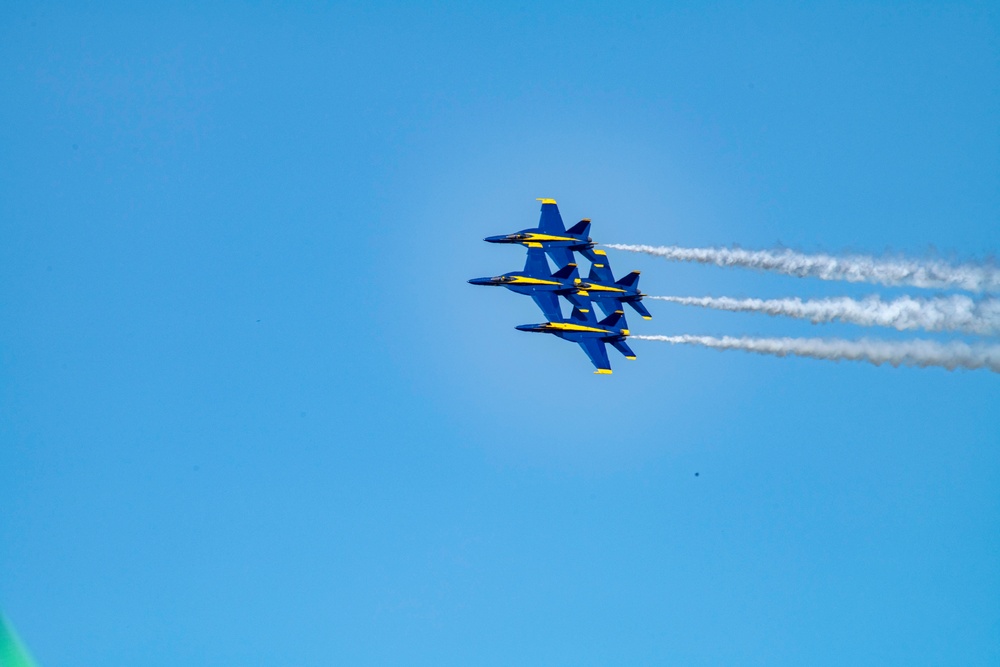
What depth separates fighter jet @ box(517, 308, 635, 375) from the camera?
322 ft

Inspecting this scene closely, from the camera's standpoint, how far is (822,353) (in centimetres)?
8794

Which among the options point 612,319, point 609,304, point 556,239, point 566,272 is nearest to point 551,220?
point 556,239

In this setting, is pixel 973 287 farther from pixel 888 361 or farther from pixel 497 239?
pixel 497 239

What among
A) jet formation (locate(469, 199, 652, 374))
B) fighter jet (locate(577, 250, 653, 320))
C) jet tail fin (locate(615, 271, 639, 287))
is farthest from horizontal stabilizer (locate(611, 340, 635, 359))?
jet tail fin (locate(615, 271, 639, 287))

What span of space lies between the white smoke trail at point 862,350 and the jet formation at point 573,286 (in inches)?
111

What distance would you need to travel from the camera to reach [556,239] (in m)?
103

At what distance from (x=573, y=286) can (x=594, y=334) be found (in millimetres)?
4129

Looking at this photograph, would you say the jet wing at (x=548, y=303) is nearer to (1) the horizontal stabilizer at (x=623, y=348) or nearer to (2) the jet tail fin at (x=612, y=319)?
(2) the jet tail fin at (x=612, y=319)

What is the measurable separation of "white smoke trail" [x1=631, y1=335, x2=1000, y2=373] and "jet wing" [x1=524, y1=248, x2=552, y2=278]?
8188 millimetres

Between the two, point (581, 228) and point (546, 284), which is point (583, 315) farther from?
point (581, 228)

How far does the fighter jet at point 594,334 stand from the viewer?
98.1m

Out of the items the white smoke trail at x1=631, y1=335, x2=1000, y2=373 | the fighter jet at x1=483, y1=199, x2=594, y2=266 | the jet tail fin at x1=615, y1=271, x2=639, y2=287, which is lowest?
the white smoke trail at x1=631, y1=335, x2=1000, y2=373

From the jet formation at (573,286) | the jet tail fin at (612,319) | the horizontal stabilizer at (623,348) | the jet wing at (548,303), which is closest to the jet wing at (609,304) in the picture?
the jet formation at (573,286)

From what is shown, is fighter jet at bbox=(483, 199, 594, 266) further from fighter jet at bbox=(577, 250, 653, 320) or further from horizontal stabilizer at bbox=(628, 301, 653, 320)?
horizontal stabilizer at bbox=(628, 301, 653, 320)
